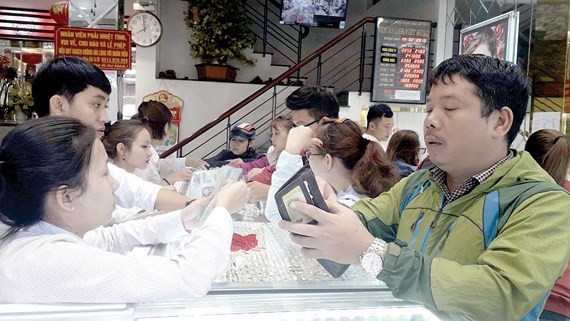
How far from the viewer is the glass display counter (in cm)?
80

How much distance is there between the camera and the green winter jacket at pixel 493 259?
0.88 meters

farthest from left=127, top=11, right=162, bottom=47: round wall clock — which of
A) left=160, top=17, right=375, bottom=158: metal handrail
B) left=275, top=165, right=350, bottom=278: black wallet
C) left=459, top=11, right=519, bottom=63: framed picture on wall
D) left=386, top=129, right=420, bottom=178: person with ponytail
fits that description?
left=275, top=165, right=350, bottom=278: black wallet

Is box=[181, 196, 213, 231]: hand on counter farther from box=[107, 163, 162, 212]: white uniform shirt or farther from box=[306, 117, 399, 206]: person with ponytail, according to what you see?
box=[306, 117, 399, 206]: person with ponytail

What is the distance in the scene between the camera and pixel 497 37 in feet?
13.8

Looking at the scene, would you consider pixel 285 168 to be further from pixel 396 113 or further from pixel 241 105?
pixel 396 113

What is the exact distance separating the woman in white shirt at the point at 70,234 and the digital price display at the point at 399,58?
199 inches

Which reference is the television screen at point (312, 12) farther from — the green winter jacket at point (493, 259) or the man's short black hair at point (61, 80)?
the green winter jacket at point (493, 259)

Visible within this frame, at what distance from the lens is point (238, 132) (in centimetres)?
450

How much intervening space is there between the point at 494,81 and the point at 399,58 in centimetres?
513

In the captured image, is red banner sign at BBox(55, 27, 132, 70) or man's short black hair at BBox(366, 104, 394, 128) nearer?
man's short black hair at BBox(366, 104, 394, 128)

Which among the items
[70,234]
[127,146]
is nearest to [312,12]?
[127,146]

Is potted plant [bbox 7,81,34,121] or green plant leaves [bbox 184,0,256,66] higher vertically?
green plant leaves [bbox 184,0,256,66]

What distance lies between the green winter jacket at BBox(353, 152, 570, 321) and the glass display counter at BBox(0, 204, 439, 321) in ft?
0.20

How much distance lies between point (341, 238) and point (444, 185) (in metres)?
0.43
